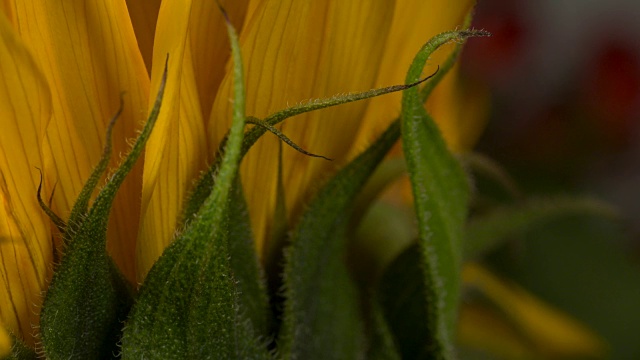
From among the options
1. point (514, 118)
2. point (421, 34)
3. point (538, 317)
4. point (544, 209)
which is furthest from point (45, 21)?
point (514, 118)

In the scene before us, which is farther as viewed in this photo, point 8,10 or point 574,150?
Result: point 574,150

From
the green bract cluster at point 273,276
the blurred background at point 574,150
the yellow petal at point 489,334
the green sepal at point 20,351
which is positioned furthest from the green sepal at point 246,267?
the blurred background at point 574,150

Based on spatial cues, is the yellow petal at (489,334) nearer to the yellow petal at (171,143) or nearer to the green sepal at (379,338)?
the green sepal at (379,338)

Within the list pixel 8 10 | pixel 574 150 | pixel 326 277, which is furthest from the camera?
pixel 574 150

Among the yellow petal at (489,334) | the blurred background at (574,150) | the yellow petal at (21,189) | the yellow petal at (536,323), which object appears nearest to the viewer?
the yellow petal at (21,189)

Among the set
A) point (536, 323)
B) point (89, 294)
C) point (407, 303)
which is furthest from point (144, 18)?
point (536, 323)

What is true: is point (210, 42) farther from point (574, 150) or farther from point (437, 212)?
point (574, 150)

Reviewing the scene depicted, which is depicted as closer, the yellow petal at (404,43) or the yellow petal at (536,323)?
the yellow petal at (404,43)
